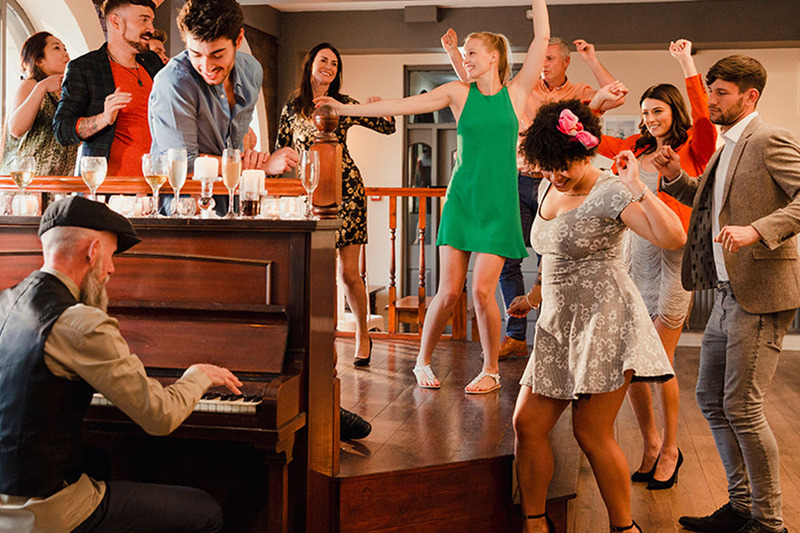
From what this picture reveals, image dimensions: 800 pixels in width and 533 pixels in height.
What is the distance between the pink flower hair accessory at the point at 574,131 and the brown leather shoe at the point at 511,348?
2.24m

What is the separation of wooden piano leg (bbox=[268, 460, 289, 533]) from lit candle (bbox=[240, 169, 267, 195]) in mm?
776

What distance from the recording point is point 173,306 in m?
2.23

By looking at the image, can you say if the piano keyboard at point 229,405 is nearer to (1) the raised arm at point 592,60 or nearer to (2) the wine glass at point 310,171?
(2) the wine glass at point 310,171

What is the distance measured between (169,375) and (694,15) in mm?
7061

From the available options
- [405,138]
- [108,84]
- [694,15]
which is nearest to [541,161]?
[108,84]

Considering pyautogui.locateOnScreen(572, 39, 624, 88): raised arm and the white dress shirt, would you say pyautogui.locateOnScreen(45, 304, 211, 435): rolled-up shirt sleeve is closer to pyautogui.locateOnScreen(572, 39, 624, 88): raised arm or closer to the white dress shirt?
the white dress shirt

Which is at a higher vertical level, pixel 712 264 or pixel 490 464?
pixel 712 264

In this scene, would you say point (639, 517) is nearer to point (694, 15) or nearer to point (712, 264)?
point (712, 264)

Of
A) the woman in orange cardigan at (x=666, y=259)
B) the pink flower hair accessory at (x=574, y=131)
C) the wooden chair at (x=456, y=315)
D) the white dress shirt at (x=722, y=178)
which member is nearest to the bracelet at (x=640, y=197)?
the pink flower hair accessory at (x=574, y=131)

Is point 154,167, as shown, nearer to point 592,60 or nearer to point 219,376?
point 219,376

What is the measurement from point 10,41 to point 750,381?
17.7ft

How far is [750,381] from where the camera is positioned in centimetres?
265

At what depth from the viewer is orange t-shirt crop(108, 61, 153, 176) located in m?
3.03

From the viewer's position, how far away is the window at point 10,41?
17.8 ft
